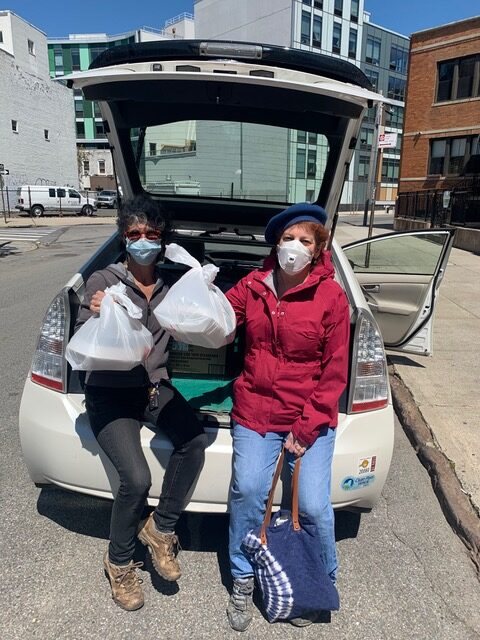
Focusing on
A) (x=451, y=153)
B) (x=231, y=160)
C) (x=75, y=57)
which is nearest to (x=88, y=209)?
(x=451, y=153)

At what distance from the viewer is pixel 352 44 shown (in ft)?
192

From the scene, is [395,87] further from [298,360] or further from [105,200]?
[298,360]

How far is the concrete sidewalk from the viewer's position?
10.1 ft

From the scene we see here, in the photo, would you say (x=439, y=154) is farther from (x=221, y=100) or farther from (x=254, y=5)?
(x=254, y=5)

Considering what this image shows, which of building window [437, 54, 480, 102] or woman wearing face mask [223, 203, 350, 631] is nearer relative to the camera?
woman wearing face mask [223, 203, 350, 631]

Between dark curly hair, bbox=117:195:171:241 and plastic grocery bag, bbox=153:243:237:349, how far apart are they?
0.47 metres

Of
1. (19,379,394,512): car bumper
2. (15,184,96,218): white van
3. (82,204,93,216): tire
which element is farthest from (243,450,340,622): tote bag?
(82,204,93,216): tire

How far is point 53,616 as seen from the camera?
7.30 feet

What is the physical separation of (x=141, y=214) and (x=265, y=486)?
141cm

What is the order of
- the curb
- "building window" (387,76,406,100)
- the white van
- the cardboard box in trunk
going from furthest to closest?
"building window" (387,76,406,100), the white van, the cardboard box in trunk, the curb

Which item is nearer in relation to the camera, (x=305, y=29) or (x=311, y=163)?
(x=311, y=163)

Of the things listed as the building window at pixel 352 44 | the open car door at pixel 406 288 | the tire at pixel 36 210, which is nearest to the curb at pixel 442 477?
the open car door at pixel 406 288

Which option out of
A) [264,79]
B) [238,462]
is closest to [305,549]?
[238,462]

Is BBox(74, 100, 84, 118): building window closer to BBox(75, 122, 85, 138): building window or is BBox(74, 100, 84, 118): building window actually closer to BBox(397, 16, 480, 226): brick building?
BBox(75, 122, 85, 138): building window
